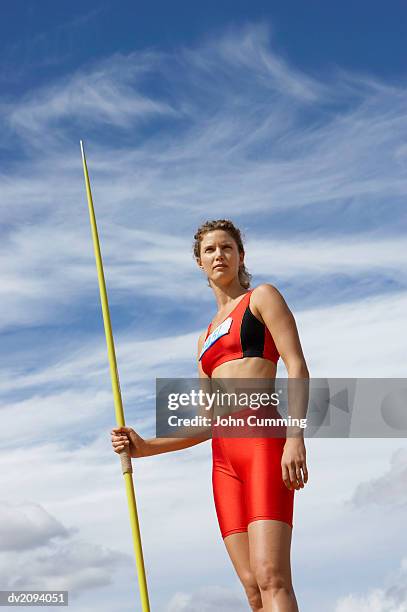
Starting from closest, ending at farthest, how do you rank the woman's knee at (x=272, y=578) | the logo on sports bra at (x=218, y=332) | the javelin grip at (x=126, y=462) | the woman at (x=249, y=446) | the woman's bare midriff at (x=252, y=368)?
the woman's knee at (x=272, y=578), the woman at (x=249, y=446), the javelin grip at (x=126, y=462), the woman's bare midriff at (x=252, y=368), the logo on sports bra at (x=218, y=332)

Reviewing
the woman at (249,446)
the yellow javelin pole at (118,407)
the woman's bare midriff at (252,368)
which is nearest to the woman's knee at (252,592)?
the woman at (249,446)

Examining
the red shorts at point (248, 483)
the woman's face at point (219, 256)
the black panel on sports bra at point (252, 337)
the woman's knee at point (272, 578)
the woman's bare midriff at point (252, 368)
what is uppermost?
the woman's face at point (219, 256)

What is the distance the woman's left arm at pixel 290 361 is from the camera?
6102 millimetres

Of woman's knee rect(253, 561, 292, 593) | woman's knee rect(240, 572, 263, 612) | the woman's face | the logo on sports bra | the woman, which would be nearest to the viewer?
woman's knee rect(253, 561, 292, 593)

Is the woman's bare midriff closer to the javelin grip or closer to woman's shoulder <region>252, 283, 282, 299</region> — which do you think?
woman's shoulder <region>252, 283, 282, 299</region>

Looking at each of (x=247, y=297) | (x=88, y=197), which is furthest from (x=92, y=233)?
(x=247, y=297)

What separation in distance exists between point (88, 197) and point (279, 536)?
129 inches

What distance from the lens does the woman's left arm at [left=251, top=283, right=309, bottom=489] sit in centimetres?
610

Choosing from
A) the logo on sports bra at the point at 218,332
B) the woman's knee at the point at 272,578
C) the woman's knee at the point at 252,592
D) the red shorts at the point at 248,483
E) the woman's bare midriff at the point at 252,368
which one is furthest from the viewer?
the logo on sports bra at the point at 218,332

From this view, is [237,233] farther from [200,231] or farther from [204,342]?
[204,342]

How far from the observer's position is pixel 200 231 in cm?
750

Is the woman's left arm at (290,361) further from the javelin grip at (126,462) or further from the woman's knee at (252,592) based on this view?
the javelin grip at (126,462)

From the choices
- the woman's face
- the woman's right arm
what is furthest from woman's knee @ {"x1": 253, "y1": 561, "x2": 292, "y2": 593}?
the woman's face

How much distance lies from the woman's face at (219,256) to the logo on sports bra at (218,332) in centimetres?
45
